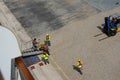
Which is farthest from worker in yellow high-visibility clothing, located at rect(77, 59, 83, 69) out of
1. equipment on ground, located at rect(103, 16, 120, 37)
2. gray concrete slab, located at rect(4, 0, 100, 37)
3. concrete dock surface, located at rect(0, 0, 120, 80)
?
gray concrete slab, located at rect(4, 0, 100, 37)

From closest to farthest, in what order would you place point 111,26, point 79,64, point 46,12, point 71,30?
point 79,64 → point 111,26 → point 71,30 → point 46,12

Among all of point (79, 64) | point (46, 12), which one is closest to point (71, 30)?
point (46, 12)

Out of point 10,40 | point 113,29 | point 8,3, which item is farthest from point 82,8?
point 10,40

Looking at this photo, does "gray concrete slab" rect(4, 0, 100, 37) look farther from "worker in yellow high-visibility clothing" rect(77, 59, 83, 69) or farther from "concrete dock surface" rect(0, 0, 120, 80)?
"worker in yellow high-visibility clothing" rect(77, 59, 83, 69)

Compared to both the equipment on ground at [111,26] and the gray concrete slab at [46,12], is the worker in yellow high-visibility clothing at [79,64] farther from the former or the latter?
the gray concrete slab at [46,12]

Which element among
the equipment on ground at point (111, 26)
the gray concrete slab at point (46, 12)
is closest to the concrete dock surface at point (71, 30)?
the gray concrete slab at point (46, 12)

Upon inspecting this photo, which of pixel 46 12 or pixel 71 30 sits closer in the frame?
pixel 71 30

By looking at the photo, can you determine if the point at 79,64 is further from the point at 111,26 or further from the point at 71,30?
the point at 71,30

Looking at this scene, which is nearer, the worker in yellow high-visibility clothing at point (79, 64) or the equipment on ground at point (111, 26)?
the worker in yellow high-visibility clothing at point (79, 64)

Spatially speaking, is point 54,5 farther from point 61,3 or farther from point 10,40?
point 10,40
